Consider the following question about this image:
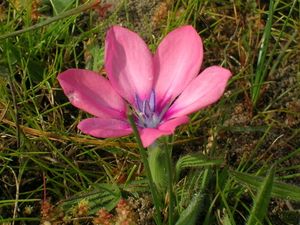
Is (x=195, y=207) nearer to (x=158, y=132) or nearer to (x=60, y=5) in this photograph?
(x=158, y=132)

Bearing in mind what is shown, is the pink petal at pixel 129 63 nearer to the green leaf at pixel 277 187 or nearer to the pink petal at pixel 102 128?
the pink petal at pixel 102 128

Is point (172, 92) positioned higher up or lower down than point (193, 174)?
higher up

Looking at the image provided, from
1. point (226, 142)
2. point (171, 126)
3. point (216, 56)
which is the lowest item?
point (226, 142)

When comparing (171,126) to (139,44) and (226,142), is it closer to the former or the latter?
(139,44)

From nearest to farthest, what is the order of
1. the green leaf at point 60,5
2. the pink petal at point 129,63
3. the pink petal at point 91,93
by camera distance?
the pink petal at point 91,93
the pink petal at point 129,63
the green leaf at point 60,5

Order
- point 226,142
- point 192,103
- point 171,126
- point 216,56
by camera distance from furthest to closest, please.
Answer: point 216,56 → point 226,142 → point 192,103 → point 171,126

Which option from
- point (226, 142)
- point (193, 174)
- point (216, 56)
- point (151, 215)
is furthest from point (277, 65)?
point (151, 215)

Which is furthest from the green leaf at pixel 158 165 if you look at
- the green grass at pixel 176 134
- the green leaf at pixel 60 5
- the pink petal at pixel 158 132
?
the green leaf at pixel 60 5

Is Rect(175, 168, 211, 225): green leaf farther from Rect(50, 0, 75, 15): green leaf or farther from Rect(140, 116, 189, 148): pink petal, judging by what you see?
Rect(50, 0, 75, 15): green leaf
